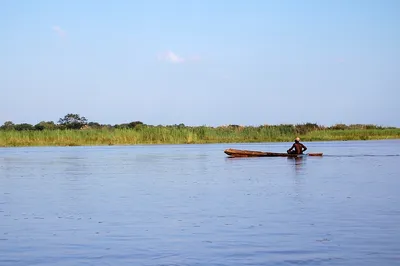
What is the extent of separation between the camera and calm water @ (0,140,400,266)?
407 inches

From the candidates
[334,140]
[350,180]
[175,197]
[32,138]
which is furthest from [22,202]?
[334,140]

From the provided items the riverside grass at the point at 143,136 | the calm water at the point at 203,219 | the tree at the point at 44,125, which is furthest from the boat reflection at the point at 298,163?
the tree at the point at 44,125

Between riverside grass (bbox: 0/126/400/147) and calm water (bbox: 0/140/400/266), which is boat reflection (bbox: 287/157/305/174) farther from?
riverside grass (bbox: 0/126/400/147)

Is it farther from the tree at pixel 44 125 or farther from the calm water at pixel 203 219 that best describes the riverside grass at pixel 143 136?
the calm water at pixel 203 219

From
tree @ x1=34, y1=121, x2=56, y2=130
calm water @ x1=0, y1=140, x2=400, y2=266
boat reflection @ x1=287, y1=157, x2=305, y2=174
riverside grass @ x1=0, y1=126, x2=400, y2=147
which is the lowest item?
calm water @ x1=0, y1=140, x2=400, y2=266

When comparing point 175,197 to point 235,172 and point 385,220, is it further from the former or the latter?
point 235,172

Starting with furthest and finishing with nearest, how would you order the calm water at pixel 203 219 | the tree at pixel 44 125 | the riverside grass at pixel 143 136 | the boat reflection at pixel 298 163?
the tree at pixel 44 125 → the riverside grass at pixel 143 136 → the boat reflection at pixel 298 163 → the calm water at pixel 203 219

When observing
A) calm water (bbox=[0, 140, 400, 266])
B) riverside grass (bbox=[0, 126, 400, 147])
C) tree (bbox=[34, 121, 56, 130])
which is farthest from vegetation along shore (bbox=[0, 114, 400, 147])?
calm water (bbox=[0, 140, 400, 266])

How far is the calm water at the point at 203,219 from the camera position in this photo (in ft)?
33.9

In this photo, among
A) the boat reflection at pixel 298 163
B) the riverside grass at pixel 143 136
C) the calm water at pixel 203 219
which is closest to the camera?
the calm water at pixel 203 219

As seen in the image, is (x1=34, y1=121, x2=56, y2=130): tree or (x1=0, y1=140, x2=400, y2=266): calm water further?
(x1=34, y1=121, x2=56, y2=130): tree

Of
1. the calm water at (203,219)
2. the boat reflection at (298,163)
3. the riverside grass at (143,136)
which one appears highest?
the riverside grass at (143,136)

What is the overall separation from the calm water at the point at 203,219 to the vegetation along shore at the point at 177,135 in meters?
31.3

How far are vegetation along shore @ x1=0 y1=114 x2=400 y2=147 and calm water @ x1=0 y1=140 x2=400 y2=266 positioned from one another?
103 feet
